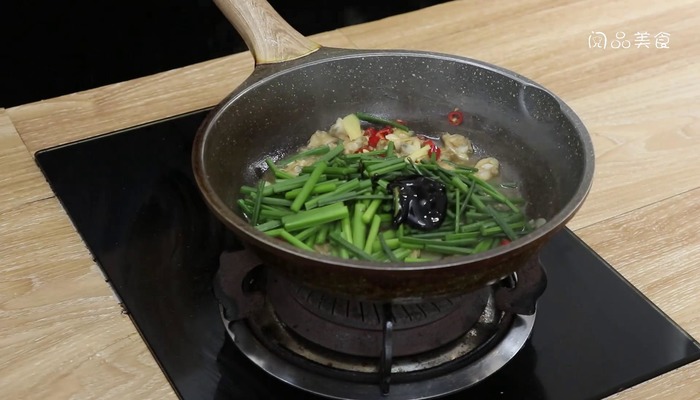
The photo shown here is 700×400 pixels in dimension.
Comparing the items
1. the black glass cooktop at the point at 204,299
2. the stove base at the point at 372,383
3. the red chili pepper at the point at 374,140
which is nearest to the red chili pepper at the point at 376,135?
the red chili pepper at the point at 374,140

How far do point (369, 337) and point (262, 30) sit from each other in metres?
0.51

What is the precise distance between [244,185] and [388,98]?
0.29 m

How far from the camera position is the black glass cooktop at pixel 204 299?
1026 mm

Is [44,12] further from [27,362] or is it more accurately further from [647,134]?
[647,134]

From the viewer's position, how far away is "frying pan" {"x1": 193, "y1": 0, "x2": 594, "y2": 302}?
1.11 metres

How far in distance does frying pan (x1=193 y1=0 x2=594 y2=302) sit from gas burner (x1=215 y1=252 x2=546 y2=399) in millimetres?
97

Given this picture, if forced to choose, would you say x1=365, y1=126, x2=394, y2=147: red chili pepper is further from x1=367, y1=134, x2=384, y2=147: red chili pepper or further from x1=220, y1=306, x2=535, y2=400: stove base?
x1=220, y1=306, x2=535, y2=400: stove base

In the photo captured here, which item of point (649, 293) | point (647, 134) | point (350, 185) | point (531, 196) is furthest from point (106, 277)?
point (647, 134)

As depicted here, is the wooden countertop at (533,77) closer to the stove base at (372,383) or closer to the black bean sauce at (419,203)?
the stove base at (372,383)

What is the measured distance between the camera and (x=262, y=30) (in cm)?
124

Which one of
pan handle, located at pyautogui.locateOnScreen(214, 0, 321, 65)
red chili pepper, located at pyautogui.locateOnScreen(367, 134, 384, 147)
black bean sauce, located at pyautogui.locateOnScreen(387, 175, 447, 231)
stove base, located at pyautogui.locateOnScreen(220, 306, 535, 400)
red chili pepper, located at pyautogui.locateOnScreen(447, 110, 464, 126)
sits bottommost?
stove base, located at pyautogui.locateOnScreen(220, 306, 535, 400)

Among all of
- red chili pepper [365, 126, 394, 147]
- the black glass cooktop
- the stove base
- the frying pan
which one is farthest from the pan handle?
the stove base

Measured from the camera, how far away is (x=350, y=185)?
1109 millimetres

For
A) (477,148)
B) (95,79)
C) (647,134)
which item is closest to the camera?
(477,148)
